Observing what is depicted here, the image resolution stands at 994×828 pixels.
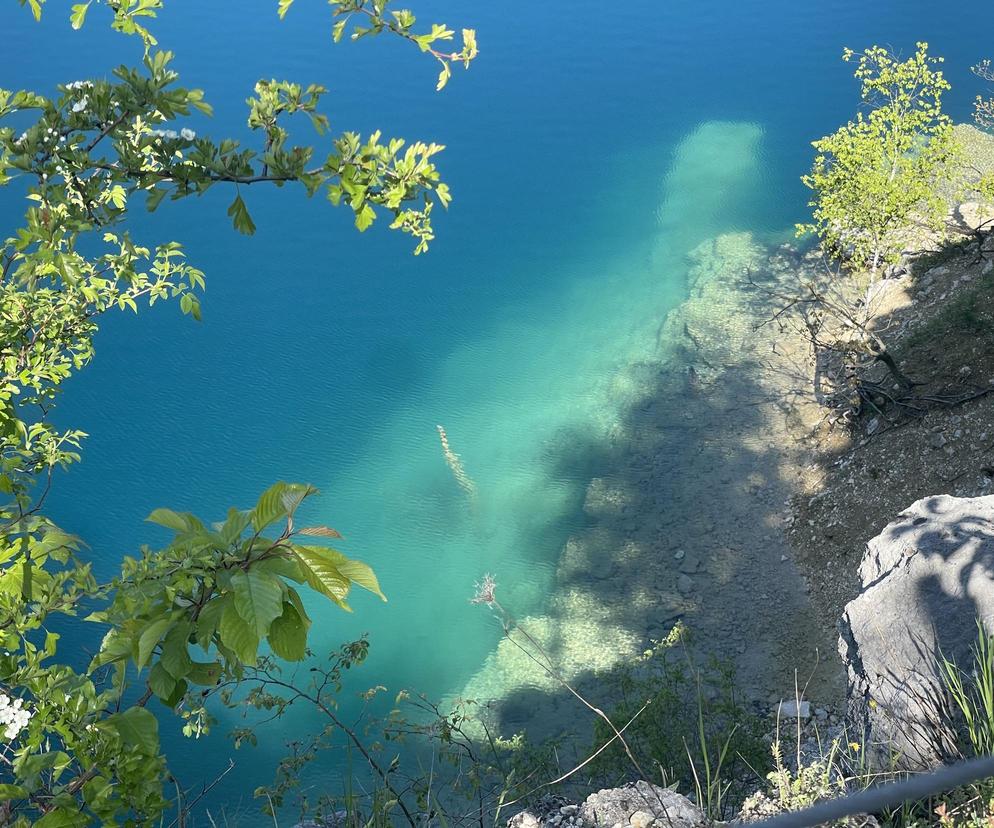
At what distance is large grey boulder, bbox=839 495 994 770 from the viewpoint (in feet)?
12.0

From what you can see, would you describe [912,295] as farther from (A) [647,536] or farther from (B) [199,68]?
(B) [199,68]

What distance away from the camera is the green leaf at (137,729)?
2201mm

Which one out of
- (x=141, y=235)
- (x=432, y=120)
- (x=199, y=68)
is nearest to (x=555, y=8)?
(x=432, y=120)

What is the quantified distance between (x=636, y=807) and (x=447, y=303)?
30.9 ft

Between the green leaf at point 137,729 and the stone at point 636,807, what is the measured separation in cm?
199

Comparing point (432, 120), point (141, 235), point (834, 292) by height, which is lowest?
point (834, 292)

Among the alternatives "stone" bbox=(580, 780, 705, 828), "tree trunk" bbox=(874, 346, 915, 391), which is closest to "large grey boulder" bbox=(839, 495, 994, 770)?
"stone" bbox=(580, 780, 705, 828)

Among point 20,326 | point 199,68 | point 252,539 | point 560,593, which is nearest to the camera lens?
point 252,539

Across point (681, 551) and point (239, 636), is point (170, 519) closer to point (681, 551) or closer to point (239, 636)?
point (239, 636)

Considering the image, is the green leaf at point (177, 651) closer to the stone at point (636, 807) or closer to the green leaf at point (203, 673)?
the green leaf at point (203, 673)

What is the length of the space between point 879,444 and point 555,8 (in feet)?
56.1

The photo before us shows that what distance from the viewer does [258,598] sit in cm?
196

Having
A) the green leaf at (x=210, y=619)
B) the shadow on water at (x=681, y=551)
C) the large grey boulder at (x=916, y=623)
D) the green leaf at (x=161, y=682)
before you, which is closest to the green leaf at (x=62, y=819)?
the green leaf at (x=161, y=682)

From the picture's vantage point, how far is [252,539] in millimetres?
2137
